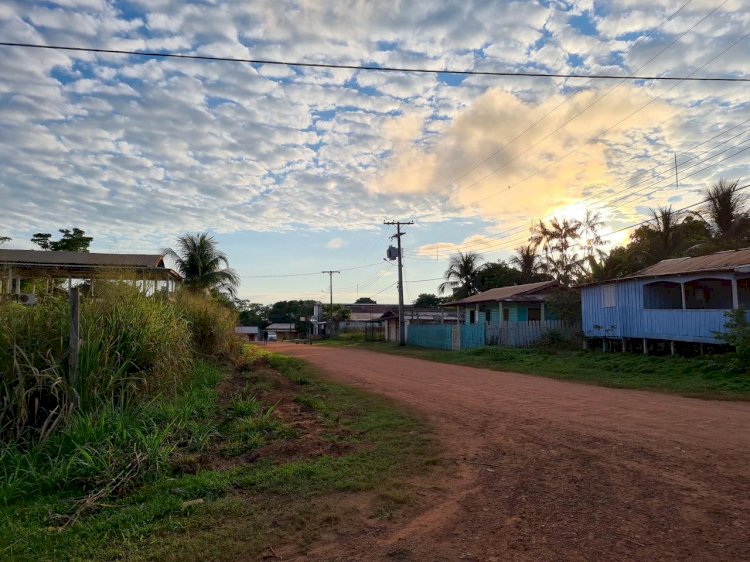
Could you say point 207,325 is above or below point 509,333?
above

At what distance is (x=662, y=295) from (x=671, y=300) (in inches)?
26.7

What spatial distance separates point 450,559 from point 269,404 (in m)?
7.25

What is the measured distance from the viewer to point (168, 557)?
3.80 metres

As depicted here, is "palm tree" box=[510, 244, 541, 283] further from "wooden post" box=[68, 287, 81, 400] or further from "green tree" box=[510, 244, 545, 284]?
"wooden post" box=[68, 287, 81, 400]

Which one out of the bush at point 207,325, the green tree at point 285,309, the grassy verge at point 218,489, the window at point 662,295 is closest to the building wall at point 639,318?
the window at point 662,295

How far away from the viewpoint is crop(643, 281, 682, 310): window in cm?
2088

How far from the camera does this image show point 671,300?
22.0m

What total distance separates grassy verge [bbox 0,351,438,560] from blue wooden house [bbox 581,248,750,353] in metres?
13.2

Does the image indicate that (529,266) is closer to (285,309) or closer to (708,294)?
(708,294)

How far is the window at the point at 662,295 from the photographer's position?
20.9m

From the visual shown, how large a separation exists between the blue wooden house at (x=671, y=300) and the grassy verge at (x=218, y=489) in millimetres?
13163

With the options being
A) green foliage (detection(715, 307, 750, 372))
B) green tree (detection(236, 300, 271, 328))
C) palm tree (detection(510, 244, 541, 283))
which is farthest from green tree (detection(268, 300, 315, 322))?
green foliage (detection(715, 307, 750, 372))

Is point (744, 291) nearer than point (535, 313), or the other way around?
point (744, 291)

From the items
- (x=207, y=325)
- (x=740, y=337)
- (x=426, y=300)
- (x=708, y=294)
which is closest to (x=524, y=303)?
(x=708, y=294)
